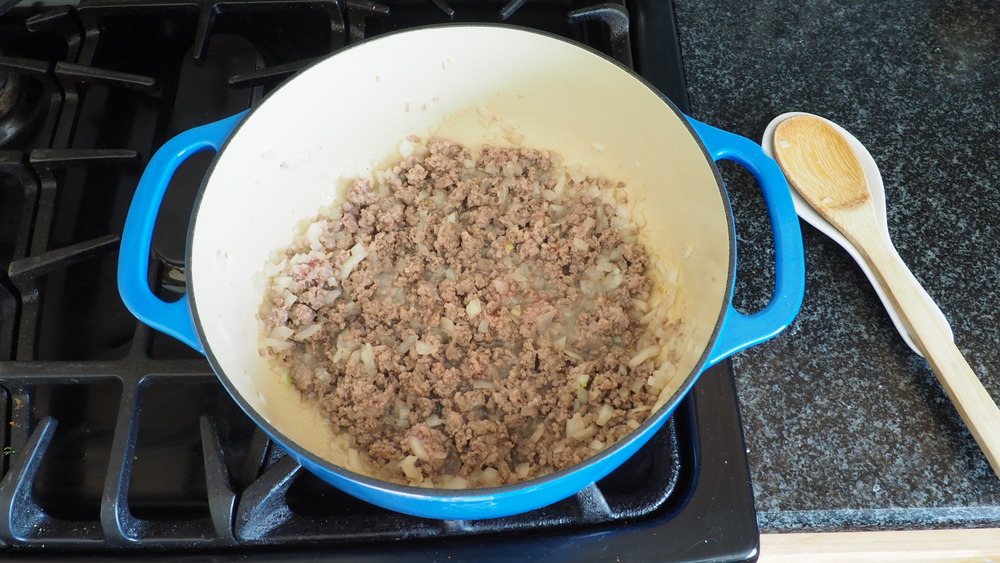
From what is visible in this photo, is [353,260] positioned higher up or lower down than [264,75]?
lower down

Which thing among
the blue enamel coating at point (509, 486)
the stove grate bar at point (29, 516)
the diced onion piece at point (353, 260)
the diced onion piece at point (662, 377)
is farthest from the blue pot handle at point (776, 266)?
the stove grate bar at point (29, 516)

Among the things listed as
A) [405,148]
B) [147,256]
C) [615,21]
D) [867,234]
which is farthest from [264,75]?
[867,234]

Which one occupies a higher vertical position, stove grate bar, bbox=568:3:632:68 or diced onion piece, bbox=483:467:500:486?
stove grate bar, bbox=568:3:632:68

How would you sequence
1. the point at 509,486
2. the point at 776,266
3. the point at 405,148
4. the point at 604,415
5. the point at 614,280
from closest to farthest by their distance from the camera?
1. the point at 509,486
2. the point at 776,266
3. the point at 604,415
4. the point at 614,280
5. the point at 405,148

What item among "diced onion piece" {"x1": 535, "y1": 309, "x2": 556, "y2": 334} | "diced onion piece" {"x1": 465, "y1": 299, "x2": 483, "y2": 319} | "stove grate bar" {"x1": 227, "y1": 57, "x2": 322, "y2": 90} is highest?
"stove grate bar" {"x1": 227, "y1": 57, "x2": 322, "y2": 90}

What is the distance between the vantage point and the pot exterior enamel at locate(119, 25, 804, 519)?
2.09 ft

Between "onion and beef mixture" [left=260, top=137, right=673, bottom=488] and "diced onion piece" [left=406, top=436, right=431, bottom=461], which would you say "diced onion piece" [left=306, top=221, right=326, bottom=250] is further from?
"diced onion piece" [left=406, top=436, right=431, bottom=461]

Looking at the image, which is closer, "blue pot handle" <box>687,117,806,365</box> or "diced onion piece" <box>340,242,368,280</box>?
"blue pot handle" <box>687,117,806,365</box>

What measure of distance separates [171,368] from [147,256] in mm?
126

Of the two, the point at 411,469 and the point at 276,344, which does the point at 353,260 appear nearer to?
the point at 276,344

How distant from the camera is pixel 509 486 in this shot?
56 centimetres

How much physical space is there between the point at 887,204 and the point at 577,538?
60 centimetres

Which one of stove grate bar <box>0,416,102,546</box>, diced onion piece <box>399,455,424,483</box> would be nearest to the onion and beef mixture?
diced onion piece <box>399,455,424,483</box>

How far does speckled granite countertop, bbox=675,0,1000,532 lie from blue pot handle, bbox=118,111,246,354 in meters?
0.61
